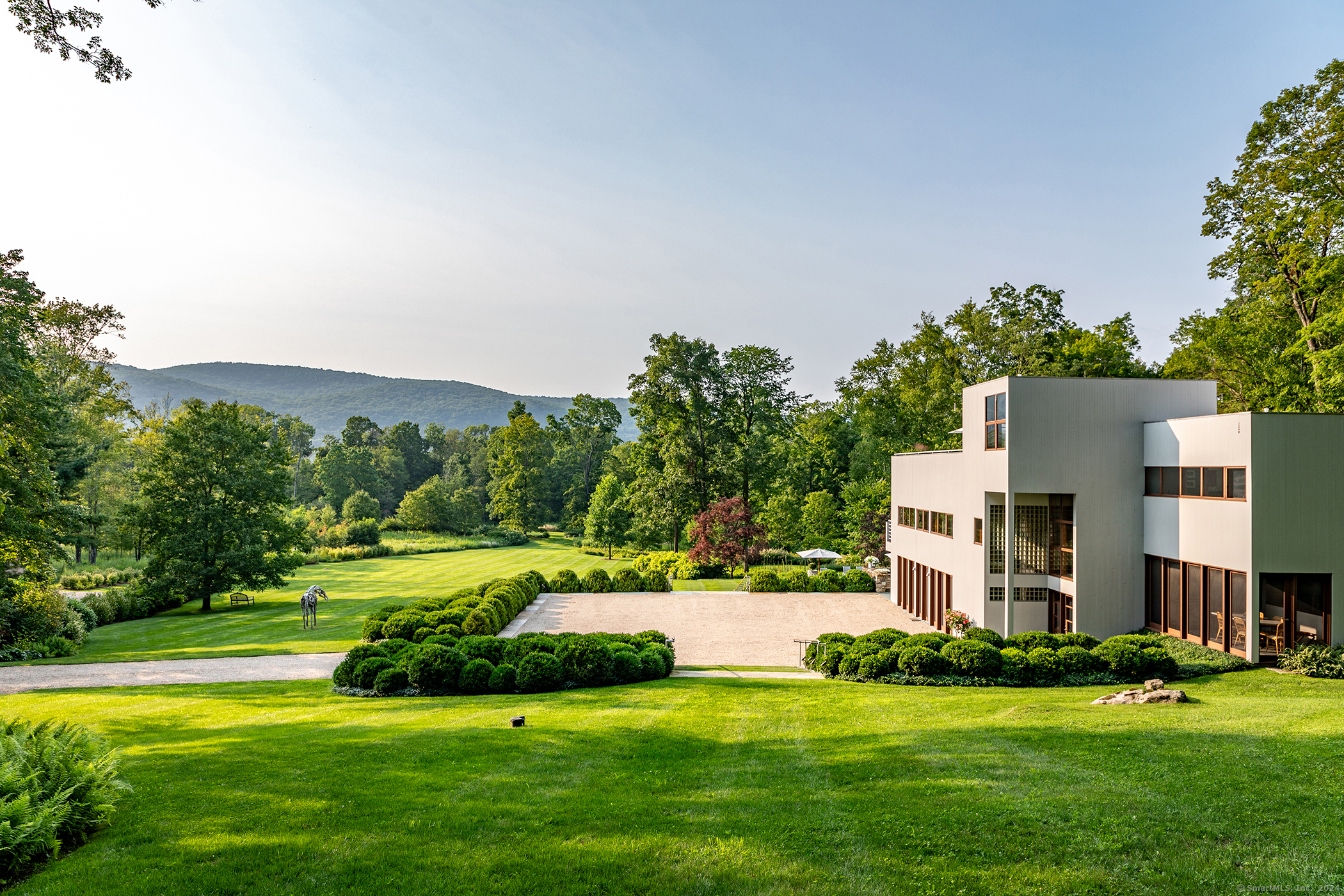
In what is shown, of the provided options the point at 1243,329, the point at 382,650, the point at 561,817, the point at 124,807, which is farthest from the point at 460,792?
the point at 1243,329

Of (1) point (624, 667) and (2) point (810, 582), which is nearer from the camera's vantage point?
(1) point (624, 667)

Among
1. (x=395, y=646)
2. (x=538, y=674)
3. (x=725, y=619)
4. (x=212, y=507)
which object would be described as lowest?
(x=725, y=619)

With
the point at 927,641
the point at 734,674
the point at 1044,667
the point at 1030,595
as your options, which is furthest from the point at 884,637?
the point at 1030,595

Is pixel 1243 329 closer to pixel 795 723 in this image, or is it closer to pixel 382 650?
pixel 795 723

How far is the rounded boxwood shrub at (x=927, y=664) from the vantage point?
14219 millimetres

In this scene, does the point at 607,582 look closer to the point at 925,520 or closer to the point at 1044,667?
the point at 925,520

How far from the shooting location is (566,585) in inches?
1156

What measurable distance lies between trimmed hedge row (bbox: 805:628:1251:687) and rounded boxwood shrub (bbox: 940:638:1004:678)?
1cm

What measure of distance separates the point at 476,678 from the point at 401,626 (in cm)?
452

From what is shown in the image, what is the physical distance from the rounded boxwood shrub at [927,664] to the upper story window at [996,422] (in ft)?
20.0

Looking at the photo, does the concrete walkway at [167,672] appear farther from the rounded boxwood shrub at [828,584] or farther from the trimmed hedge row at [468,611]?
the rounded boxwood shrub at [828,584]

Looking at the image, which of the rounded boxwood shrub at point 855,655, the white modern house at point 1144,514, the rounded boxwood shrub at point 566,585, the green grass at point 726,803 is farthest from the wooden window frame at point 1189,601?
the rounded boxwood shrub at point 566,585

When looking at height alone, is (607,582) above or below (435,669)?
below

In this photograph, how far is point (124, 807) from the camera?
6195 millimetres
